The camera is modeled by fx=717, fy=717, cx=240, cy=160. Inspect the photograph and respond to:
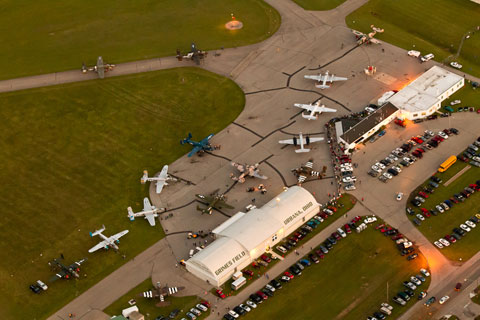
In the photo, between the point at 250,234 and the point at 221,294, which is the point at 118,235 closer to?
the point at 221,294

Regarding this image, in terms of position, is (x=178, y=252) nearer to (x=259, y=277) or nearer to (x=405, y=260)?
(x=259, y=277)

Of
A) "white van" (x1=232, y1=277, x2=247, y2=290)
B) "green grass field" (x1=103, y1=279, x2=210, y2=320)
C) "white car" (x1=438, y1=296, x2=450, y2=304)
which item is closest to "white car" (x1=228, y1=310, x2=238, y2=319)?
"green grass field" (x1=103, y1=279, x2=210, y2=320)

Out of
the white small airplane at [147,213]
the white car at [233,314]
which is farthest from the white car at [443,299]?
the white small airplane at [147,213]

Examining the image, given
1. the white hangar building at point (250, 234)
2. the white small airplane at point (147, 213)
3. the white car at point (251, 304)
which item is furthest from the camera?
the white small airplane at point (147, 213)

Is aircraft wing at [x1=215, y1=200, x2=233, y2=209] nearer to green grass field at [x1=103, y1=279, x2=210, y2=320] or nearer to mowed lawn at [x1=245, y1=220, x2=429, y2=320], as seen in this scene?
mowed lawn at [x1=245, y1=220, x2=429, y2=320]

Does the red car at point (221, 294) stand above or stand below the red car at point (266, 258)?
below

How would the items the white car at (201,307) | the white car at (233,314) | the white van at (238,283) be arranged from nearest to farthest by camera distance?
the white car at (233,314), the white car at (201,307), the white van at (238,283)

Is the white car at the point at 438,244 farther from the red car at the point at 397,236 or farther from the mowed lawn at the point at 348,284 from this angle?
the red car at the point at 397,236
